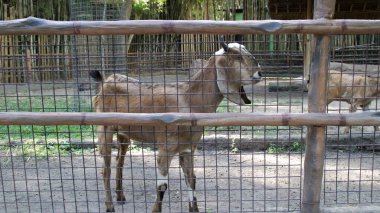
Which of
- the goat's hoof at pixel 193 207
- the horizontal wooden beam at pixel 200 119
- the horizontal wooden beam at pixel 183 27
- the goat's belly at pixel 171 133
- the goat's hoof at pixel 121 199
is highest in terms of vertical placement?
the horizontal wooden beam at pixel 183 27

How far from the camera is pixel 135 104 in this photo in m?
4.59

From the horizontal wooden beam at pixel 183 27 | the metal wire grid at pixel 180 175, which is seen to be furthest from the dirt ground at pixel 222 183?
the horizontal wooden beam at pixel 183 27

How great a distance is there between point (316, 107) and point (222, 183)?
8.19 feet

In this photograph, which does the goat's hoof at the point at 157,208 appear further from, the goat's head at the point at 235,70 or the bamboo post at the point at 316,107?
the bamboo post at the point at 316,107

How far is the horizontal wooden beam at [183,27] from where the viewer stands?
324 cm

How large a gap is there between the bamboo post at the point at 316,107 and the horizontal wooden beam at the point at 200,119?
4.9 inches

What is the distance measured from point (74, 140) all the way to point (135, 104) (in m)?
2.71

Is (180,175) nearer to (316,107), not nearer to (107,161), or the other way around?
(107,161)

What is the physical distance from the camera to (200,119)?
11.1 feet

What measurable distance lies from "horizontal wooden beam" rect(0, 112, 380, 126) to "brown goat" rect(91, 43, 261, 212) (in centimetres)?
57

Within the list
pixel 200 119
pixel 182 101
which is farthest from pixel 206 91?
pixel 200 119

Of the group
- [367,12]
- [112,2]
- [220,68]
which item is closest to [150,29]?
[220,68]

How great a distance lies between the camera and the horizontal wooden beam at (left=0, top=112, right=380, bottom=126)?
132 inches

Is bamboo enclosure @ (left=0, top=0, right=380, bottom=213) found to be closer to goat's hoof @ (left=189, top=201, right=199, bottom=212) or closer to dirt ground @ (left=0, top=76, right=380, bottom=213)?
dirt ground @ (left=0, top=76, right=380, bottom=213)
